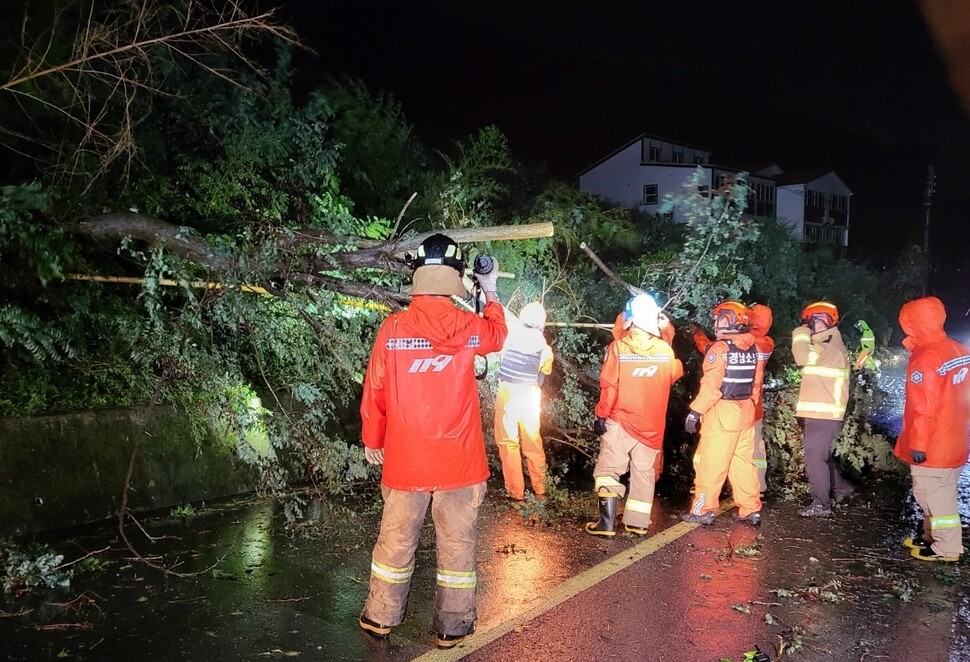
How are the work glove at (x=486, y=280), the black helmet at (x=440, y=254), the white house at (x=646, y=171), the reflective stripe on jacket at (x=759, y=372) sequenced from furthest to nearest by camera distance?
the white house at (x=646, y=171), the reflective stripe on jacket at (x=759, y=372), the work glove at (x=486, y=280), the black helmet at (x=440, y=254)

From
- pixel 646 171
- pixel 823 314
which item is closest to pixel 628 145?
pixel 646 171

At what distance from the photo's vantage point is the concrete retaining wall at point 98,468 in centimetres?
490

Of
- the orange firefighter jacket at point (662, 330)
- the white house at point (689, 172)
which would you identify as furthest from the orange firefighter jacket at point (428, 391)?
the white house at point (689, 172)

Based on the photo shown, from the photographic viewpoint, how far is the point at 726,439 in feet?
→ 18.4

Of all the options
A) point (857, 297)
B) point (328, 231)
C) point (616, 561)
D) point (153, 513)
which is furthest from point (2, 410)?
point (857, 297)

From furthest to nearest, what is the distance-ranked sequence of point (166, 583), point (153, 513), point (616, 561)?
point (153, 513)
point (616, 561)
point (166, 583)

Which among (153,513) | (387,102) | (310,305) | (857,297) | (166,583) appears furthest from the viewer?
(857,297)

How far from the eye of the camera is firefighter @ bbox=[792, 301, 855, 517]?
599 centimetres

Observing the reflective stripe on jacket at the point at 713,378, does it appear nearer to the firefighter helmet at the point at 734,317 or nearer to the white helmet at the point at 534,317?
the firefighter helmet at the point at 734,317

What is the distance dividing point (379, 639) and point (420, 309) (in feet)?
5.34

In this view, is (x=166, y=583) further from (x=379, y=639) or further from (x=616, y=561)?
(x=616, y=561)

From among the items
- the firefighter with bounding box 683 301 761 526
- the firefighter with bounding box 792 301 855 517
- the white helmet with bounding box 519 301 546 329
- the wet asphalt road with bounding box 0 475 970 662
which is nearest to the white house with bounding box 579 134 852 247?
the firefighter with bounding box 792 301 855 517

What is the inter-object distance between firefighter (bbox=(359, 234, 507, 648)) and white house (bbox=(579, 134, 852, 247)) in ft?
108

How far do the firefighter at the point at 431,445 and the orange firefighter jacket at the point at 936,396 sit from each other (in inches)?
129
